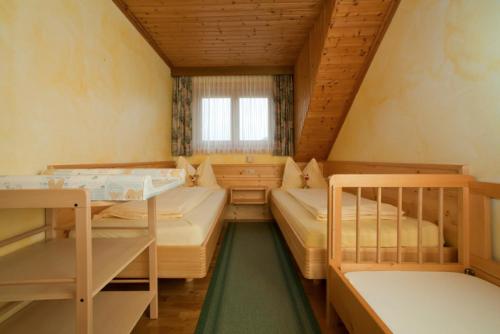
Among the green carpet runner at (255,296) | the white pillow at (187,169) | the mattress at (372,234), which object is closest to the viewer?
the green carpet runner at (255,296)

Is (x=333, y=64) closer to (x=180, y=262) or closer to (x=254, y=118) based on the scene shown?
(x=254, y=118)

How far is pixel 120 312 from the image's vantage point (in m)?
1.15

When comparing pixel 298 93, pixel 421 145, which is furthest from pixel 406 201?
pixel 298 93

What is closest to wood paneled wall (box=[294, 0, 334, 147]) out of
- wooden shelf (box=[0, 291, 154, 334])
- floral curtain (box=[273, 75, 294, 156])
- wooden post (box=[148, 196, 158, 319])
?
floral curtain (box=[273, 75, 294, 156])

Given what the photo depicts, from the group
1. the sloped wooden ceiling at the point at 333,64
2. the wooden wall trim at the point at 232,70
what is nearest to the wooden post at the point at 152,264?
the sloped wooden ceiling at the point at 333,64

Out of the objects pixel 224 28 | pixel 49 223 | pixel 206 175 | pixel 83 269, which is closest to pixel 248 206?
pixel 206 175

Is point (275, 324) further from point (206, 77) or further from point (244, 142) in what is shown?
point (206, 77)

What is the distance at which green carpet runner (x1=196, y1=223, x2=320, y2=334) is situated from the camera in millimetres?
1308

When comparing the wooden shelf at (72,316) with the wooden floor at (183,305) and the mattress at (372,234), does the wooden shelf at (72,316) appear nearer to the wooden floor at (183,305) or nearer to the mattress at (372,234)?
the wooden floor at (183,305)

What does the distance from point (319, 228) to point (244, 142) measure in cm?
234

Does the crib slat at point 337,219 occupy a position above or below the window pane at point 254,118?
below

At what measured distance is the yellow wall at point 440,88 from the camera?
1.20 m

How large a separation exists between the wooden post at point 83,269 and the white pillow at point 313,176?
3010 millimetres

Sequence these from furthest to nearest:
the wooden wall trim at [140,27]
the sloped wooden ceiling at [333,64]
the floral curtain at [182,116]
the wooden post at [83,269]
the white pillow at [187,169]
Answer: the floral curtain at [182,116] → the white pillow at [187,169] → the wooden wall trim at [140,27] → the sloped wooden ceiling at [333,64] → the wooden post at [83,269]
